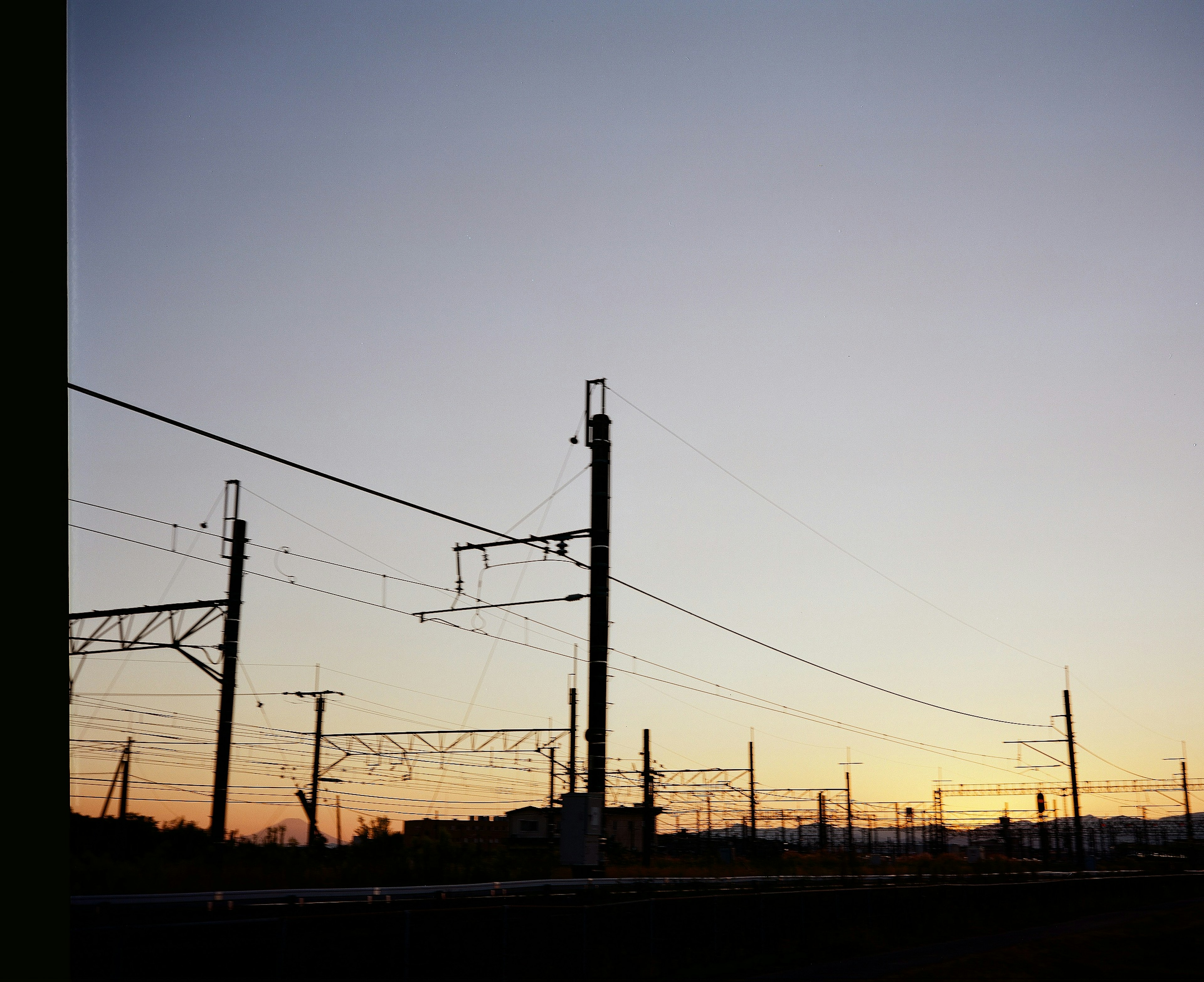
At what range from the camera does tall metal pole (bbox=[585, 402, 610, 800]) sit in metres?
22.9

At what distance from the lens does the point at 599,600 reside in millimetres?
23766

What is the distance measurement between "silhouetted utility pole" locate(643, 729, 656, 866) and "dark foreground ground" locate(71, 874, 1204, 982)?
16387mm

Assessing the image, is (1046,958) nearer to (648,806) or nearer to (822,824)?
(648,806)

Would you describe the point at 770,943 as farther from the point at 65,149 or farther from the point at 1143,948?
the point at 65,149

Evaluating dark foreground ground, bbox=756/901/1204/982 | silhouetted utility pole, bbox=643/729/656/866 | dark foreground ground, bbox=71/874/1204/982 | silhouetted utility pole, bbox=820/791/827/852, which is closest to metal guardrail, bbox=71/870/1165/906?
dark foreground ground, bbox=71/874/1204/982

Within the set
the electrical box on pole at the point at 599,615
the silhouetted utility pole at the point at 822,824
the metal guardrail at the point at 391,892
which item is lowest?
the silhouetted utility pole at the point at 822,824

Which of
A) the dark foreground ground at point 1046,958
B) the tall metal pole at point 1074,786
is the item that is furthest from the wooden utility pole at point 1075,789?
the dark foreground ground at point 1046,958

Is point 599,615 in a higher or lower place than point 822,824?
higher

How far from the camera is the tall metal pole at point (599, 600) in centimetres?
2294

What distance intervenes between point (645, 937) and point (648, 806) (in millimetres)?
43378

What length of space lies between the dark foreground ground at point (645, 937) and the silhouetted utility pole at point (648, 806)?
16.4 meters

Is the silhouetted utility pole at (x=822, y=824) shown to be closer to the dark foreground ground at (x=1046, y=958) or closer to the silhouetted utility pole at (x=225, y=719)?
the dark foreground ground at (x=1046, y=958)

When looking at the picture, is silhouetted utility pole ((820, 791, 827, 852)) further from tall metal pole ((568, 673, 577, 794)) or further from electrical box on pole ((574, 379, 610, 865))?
electrical box on pole ((574, 379, 610, 865))

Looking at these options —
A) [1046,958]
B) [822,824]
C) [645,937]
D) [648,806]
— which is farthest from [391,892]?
[822,824]
